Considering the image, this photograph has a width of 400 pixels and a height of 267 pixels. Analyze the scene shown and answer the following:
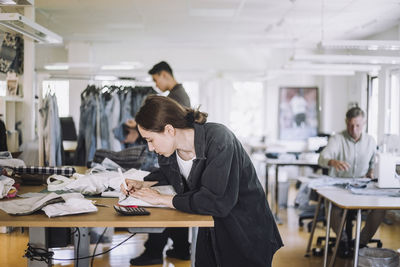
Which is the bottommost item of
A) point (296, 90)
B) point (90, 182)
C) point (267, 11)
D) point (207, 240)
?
point (207, 240)

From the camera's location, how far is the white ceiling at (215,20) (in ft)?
20.2

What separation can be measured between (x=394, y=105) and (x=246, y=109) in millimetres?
3581

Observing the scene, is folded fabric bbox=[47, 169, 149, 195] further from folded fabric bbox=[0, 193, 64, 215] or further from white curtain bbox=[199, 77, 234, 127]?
white curtain bbox=[199, 77, 234, 127]

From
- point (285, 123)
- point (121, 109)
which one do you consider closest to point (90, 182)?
point (121, 109)

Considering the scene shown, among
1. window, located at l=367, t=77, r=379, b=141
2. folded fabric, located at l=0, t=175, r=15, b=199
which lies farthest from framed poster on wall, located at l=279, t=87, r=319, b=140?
folded fabric, located at l=0, t=175, r=15, b=199

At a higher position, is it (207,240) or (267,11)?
(267,11)

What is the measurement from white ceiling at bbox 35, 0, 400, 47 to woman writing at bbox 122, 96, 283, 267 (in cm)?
430

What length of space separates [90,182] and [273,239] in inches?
43.2

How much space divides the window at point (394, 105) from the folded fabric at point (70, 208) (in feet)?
19.7

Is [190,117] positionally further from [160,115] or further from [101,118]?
[101,118]

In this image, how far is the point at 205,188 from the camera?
6.51 feet

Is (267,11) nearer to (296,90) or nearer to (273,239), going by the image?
(296,90)

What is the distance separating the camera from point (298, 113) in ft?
32.0

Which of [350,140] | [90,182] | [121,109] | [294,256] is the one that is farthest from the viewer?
[121,109]
